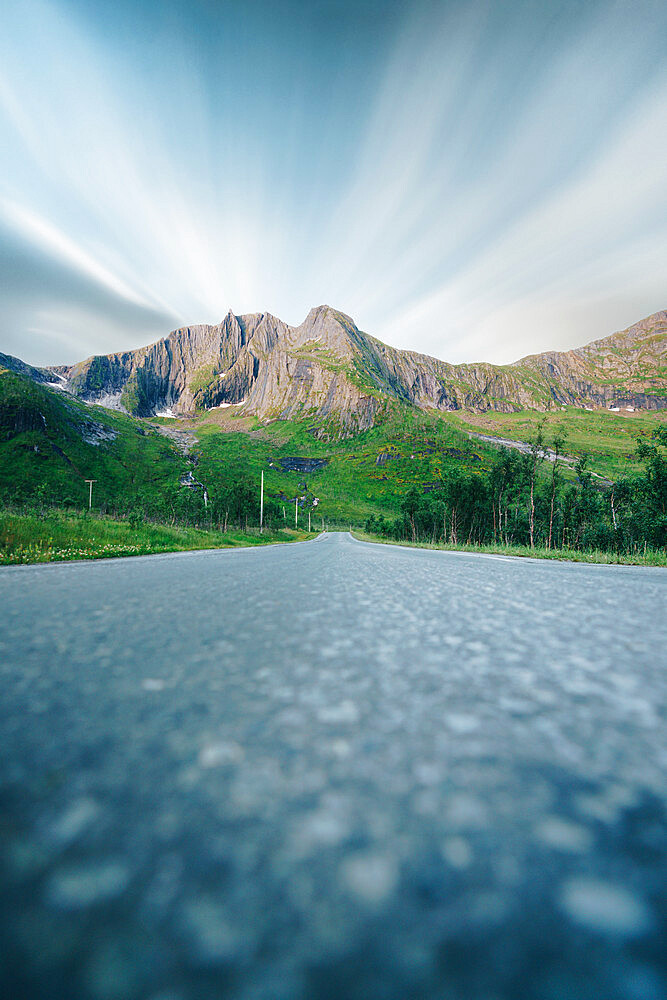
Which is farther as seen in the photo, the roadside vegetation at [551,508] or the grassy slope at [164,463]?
the grassy slope at [164,463]

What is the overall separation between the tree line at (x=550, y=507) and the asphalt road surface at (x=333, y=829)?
142 feet

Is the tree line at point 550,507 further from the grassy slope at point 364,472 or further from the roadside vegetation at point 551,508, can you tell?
the grassy slope at point 364,472

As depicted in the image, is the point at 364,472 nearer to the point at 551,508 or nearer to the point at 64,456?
the point at 64,456

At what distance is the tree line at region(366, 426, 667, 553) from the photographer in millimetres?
43219

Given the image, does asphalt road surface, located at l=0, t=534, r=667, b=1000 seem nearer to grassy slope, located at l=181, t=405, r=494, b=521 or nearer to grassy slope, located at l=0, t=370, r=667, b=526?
grassy slope, located at l=0, t=370, r=667, b=526

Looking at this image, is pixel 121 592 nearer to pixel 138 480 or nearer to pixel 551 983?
pixel 551 983

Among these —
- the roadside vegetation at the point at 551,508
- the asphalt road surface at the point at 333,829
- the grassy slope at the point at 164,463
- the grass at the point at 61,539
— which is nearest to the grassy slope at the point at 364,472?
the grassy slope at the point at 164,463

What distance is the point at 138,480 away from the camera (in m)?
132

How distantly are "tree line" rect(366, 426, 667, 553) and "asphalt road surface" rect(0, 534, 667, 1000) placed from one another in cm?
4316

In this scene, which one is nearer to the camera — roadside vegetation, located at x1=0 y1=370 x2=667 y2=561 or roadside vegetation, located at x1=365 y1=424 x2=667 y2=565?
roadside vegetation, located at x1=0 y1=370 x2=667 y2=561

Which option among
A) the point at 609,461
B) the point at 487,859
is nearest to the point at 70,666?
the point at 487,859

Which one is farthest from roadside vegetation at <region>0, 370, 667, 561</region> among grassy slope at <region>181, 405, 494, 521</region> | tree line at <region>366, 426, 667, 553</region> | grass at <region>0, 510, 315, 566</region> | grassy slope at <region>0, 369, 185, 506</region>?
grassy slope at <region>181, 405, 494, 521</region>

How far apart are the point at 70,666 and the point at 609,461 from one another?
703ft

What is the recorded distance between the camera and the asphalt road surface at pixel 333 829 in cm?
59
